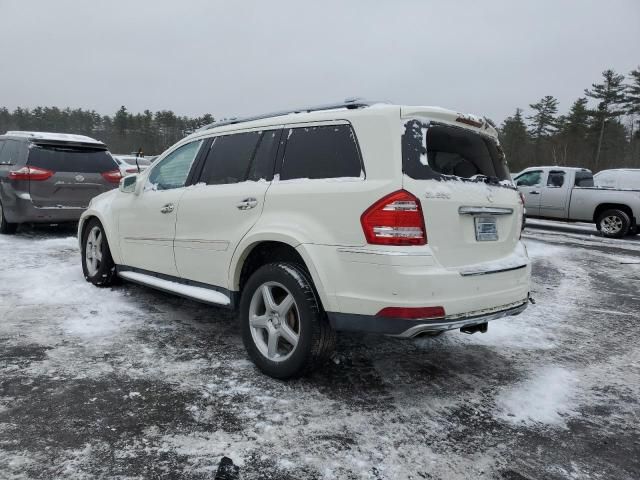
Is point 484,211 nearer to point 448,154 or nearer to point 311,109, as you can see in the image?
point 448,154

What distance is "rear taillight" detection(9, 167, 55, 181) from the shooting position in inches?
319

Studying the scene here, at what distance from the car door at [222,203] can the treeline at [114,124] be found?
7147cm

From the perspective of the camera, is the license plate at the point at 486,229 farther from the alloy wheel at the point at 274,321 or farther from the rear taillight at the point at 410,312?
the alloy wheel at the point at 274,321

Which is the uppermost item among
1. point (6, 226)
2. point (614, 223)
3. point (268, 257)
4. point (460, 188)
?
point (460, 188)

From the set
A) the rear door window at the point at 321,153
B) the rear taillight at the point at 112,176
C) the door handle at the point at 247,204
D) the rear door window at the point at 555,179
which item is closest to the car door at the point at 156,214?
the door handle at the point at 247,204

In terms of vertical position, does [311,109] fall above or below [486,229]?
above

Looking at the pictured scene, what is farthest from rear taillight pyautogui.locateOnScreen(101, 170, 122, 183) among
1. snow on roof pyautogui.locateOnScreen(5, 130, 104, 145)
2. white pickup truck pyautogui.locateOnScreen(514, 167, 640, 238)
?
white pickup truck pyautogui.locateOnScreen(514, 167, 640, 238)

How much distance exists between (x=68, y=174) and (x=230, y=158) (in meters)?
5.83

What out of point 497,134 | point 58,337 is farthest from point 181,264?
point 497,134

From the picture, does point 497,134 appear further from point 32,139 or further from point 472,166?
point 32,139

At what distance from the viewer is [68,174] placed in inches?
330

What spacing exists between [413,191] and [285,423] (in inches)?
59.3

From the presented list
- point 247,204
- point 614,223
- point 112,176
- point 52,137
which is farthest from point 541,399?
point 614,223

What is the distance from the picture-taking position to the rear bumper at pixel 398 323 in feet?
9.06
